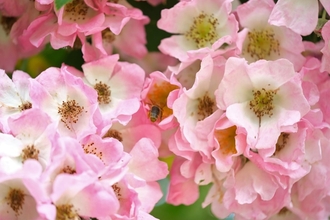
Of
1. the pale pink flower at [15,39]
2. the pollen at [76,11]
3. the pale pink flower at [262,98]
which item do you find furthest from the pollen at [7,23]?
the pale pink flower at [262,98]

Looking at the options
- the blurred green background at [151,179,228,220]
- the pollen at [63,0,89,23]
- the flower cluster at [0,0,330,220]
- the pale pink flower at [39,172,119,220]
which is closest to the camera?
the pale pink flower at [39,172,119,220]

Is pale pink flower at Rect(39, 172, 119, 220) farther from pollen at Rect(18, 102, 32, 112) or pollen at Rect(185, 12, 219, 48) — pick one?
pollen at Rect(185, 12, 219, 48)

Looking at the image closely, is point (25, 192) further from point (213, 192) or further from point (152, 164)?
point (213, 192)

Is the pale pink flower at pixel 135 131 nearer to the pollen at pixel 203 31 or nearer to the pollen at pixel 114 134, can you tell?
the pollen at pixel 114 134

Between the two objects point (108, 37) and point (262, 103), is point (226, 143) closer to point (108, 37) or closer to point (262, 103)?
point (262, 103)

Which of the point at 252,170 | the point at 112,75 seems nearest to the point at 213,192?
the point at 252,170

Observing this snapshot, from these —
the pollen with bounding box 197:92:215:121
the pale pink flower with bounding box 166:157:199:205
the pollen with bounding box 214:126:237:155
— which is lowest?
the pale pink flower with bounding box 166:157:199:205

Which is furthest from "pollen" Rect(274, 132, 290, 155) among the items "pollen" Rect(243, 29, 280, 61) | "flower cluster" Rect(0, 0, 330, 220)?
"pollen" Rect(243, 29, 280, 61)
